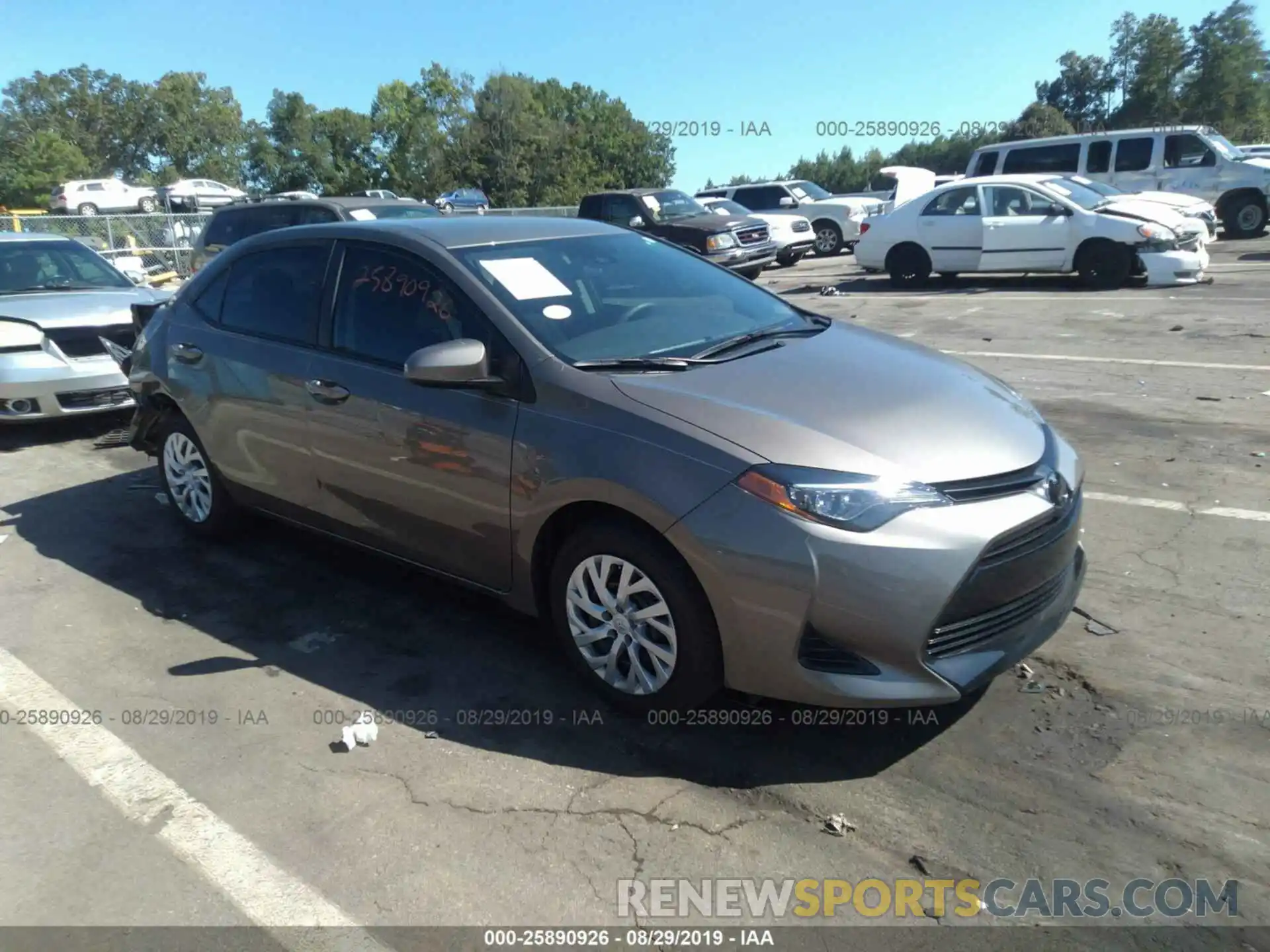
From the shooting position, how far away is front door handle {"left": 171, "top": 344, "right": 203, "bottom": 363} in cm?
518

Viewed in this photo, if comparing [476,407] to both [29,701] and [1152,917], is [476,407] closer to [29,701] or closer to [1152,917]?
[29,701]

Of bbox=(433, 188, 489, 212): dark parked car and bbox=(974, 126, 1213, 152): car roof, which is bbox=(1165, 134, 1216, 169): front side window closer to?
bbox=(974, 126, 1213, 152): car roof

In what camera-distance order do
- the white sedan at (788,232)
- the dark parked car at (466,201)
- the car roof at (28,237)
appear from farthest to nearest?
the dark parked car at (466,201)
the white sedan at (788,232)
the car roof at (28,237)

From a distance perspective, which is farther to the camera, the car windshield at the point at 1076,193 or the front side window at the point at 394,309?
the car windshield at the point at 1076,193

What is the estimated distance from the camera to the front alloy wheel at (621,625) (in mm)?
3303

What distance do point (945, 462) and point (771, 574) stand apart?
699 mm

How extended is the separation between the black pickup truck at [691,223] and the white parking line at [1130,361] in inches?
277

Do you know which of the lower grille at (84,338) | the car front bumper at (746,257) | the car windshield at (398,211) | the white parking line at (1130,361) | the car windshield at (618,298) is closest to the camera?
the car windshield at (618,298)

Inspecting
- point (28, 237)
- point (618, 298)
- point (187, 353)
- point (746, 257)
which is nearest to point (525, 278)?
point (618, 298)

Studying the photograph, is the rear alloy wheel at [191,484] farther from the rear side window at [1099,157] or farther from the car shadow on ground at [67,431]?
the rear side window at [1099,157]

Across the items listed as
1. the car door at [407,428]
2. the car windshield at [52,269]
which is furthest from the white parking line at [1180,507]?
the car windshield at [52,269]

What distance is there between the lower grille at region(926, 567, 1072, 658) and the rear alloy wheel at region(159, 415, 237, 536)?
12.9ft

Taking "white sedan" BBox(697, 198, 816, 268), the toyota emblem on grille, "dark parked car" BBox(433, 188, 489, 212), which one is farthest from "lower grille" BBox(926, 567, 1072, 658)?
"dark parked car" BBox(433, 188, 489, 212)

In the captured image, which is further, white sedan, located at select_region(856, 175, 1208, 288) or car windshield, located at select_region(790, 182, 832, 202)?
car windshield, located at select_region(790, 182, 832, 202)
